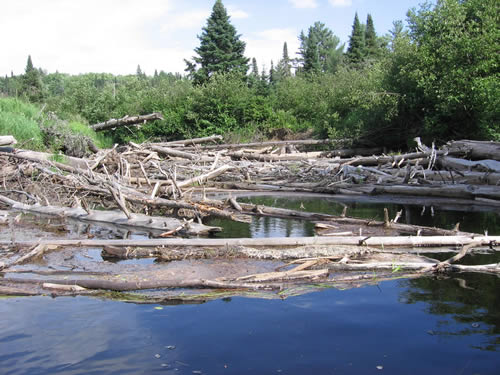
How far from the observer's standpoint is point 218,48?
162 ft

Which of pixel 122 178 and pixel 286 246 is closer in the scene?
pixel 286 246

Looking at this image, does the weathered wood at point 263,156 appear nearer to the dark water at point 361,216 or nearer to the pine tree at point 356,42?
the dark water at point 361,216

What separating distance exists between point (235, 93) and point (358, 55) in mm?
34670

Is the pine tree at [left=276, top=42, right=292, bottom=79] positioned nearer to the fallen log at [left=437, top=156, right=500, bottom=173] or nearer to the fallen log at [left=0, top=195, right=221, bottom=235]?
the fallen log at [left=437, top=156, right=500, bottom=173]

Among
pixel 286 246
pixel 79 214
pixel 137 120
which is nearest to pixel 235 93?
pixel 137 120

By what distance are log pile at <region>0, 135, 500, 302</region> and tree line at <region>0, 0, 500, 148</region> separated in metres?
4.78

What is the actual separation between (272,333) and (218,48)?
47543 millimetres

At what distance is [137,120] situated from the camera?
75.4 ft

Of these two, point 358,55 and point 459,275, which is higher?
point 358,55

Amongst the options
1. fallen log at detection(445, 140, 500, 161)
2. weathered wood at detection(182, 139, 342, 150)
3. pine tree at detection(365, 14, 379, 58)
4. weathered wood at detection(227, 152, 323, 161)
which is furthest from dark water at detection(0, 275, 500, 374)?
pine tree at detection(365, 14, 379, 58)

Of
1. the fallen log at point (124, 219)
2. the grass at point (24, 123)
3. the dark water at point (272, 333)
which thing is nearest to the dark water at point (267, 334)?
the dark water at point (272, 333)

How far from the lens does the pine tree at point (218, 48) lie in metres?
48.8

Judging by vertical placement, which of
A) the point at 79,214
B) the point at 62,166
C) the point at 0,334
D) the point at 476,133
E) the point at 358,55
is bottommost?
the point at 0,334

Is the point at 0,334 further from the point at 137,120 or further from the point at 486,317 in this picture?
the point at 137,120
